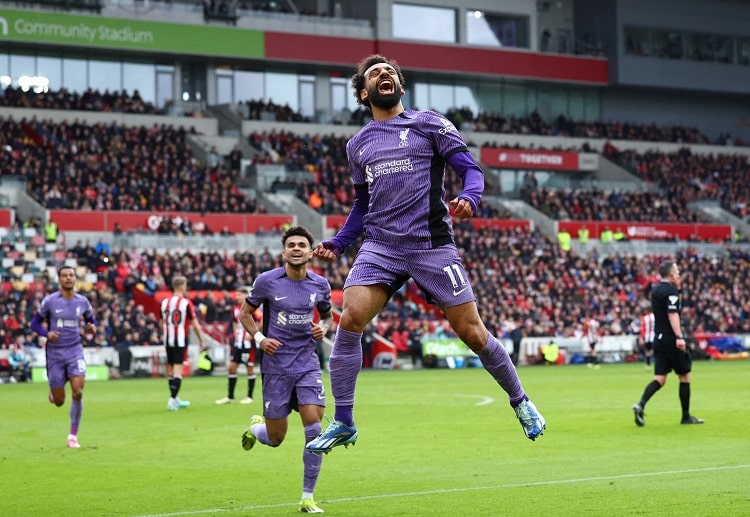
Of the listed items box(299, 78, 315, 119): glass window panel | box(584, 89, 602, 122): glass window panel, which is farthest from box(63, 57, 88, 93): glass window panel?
box(584, 89, 602, 122): glass window panel

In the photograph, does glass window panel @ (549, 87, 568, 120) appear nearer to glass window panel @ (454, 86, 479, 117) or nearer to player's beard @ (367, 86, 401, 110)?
glass window panel @ (454, 86, 479, 117)

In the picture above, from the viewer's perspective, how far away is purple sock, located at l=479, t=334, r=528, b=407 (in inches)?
360

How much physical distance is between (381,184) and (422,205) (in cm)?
33

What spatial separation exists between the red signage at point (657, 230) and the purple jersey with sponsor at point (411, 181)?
53.7 meters

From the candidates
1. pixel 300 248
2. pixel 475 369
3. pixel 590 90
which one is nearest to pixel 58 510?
pixel 300 248

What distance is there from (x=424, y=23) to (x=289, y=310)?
189 feet

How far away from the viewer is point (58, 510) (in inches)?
470

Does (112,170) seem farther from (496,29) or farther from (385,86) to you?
(385,86)

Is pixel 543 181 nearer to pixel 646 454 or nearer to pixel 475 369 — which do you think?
pixel 475 369

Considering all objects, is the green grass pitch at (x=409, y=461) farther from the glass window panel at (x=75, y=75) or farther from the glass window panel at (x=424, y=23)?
the glass window panel at (x=424, y=23)

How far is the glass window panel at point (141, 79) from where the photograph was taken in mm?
61750

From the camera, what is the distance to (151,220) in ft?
164

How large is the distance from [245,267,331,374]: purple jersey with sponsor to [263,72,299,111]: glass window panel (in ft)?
175

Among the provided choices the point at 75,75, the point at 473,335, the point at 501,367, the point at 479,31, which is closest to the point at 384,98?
the point at 473,335
